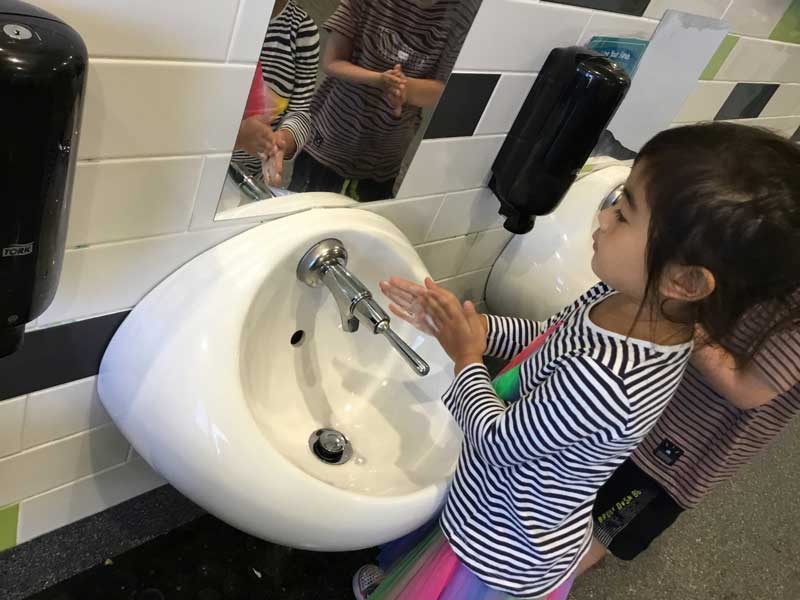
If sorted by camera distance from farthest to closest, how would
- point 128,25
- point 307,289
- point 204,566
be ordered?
point 204,566 → point 307,289 → point 128,25

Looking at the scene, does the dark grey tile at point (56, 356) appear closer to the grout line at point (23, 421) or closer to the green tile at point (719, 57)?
the grout line at point (23, 421)

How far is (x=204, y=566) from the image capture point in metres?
1.22

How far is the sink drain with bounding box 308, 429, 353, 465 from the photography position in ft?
3.10

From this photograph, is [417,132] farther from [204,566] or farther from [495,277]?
[204,566]

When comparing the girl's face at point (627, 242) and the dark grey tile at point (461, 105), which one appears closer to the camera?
the girl's face at point (627, 242)

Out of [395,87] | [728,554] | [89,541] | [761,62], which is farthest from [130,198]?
[728,554]

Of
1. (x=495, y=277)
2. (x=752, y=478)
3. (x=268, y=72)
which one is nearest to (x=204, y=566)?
(x=495, y=277)

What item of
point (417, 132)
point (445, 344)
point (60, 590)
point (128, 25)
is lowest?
point (60, 590)

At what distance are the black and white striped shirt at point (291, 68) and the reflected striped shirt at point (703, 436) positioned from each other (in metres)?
0.78

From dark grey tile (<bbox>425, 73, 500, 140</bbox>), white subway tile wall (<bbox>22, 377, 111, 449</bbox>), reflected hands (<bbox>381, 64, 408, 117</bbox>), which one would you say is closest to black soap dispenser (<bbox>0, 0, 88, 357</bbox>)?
white subway tile wall (<bbox>22, 377, 111, 449</bbox>)

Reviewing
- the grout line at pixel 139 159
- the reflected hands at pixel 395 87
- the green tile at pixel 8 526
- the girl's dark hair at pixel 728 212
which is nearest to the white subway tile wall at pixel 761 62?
the girl's dark hair at pixel 728 212

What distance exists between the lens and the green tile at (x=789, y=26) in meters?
1.42

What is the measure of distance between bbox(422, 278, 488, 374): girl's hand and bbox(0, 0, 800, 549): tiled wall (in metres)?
0.18

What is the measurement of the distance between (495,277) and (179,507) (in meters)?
0.80
